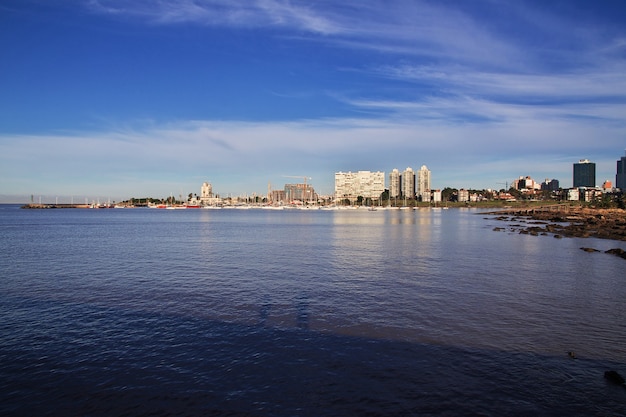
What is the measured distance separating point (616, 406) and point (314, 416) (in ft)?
30.2

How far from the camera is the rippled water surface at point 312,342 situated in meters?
13.0

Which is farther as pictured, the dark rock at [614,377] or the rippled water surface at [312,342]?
the dark rock at [614,377]

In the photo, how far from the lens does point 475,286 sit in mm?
29984

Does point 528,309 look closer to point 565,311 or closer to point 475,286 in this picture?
point 565,311

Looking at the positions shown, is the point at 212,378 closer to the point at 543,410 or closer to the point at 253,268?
the point at 543,410

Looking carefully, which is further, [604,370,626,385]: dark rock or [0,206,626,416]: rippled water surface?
[604,370,626,385]: dark rock

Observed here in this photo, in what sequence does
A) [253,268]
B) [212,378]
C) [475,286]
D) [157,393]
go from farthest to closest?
[253,268], [475,286], [212,378], [157,393]

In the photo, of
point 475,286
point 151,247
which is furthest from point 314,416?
point 151,247

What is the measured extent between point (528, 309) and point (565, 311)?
1.92 metres

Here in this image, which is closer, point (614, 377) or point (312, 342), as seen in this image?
point (614, 377)

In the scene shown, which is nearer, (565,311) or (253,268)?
(565,311)

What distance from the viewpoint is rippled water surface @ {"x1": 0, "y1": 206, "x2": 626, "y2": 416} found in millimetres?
13047

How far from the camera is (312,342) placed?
17953 millimetres

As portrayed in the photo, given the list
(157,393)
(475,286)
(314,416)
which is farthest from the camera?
(475,286)
